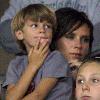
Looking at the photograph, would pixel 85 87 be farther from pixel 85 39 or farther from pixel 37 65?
pixel 85 39

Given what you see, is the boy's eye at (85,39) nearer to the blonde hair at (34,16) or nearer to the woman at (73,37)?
the woman at (73,37)

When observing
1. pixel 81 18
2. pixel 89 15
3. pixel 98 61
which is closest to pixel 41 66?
pixel 98 61

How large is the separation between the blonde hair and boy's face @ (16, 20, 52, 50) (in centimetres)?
2

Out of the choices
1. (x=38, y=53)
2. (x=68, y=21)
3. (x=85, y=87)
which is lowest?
(x=85, y=87)

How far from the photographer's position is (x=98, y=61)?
169cm

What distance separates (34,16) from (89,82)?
0.41m

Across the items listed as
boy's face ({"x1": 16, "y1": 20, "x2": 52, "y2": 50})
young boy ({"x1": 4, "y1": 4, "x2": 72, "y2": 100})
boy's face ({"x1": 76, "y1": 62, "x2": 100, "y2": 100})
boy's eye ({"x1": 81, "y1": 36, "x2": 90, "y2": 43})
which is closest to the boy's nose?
boy's face ({"x1": 76, "y1": 62, "x2": 100, "y2": 100})

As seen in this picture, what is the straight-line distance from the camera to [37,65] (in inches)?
68.4

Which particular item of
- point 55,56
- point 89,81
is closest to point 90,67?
point 89,81

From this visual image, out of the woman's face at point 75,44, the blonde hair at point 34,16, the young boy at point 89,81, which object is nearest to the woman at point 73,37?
the woman's face at point 75,44

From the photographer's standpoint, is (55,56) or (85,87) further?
(55,56)

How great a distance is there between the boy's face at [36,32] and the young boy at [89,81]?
217 millimetres

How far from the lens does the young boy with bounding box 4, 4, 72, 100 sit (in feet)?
5.57

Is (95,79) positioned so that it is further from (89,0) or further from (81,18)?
(89,0)
